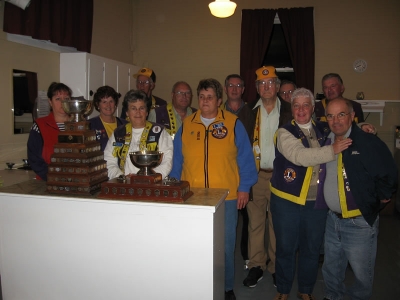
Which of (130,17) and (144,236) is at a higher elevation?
(130,17)

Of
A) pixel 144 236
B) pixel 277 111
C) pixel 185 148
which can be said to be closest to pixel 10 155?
pixel 185 148

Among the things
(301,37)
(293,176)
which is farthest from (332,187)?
(301,37)

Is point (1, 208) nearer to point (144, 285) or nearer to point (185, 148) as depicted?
point (144, 285)

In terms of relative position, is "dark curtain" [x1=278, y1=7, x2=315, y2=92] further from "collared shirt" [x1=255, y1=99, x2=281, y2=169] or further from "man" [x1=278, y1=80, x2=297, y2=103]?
"collared shirt" [x1=255, y1=99, x2=281, y2=169]

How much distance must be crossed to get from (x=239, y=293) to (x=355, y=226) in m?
1.16

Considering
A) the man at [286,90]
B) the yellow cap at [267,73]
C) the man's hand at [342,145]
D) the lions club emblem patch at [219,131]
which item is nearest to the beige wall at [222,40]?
the man at [286,90]

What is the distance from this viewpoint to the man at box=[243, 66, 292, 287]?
2.95 metres

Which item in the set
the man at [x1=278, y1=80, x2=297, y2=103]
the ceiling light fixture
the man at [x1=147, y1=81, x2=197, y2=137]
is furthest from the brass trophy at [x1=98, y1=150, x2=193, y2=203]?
the ceiling light fixture

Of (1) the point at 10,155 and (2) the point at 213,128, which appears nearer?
(2) the point at 213,128

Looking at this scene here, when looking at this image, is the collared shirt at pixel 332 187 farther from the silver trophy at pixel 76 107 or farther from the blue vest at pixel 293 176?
the silver trophy at pixel 76 107

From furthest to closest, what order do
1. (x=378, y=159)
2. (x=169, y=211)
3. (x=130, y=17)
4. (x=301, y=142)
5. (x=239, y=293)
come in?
1. (x=130, y=17)
2. (x=239, y=293)
3. (x=301, y=142)
4. (x=378, y=159)
5. (x=169, y=211)

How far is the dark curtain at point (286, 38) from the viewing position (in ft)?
19.5

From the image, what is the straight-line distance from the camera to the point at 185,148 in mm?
2463

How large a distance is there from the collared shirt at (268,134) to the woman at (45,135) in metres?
1.63
